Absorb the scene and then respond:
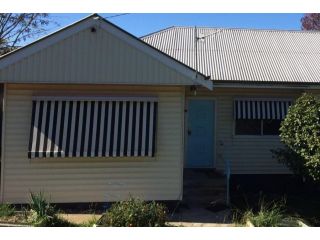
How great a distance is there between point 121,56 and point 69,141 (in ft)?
7.00

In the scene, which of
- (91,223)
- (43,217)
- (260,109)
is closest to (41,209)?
(43,217)

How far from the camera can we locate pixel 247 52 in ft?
47.0

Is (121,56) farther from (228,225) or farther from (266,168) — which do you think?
(266,168)

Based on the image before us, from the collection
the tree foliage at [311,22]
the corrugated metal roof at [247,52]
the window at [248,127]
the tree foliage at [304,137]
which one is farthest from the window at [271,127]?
the tree foliage at [311,22]

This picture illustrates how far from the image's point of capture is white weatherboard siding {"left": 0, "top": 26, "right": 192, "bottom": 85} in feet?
27.0

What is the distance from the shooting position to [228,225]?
7.76 metres

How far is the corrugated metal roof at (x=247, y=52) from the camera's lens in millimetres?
12863

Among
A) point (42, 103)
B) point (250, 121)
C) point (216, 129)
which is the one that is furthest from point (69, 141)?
point (250, 121)

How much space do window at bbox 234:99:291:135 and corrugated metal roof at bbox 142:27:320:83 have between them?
0.75 m

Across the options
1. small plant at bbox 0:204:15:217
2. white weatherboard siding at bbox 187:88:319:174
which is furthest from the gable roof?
white weatherboard siding at bbox 187:88:319:174

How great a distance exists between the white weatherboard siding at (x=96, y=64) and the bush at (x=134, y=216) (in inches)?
105

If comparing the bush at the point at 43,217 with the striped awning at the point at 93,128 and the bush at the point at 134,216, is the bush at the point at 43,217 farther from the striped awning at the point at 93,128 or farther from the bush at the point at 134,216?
the striped awning at the point at 93,128

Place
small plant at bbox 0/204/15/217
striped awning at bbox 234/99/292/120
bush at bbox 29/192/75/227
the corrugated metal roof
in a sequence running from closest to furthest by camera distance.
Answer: bush at bbox 29/192/75/227, small plant at bbox 0/204/15/217, striped awning at bbox 234/99/292/120, the corrugated metal roof

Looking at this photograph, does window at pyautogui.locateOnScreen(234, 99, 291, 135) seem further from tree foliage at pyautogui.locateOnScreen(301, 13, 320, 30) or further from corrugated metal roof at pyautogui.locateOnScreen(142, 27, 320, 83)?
tree foliage at pyautogui.locateOnScreen(301, 13, 320, 30)
